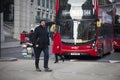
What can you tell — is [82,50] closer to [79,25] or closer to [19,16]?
[79,25]

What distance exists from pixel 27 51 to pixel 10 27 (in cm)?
3921

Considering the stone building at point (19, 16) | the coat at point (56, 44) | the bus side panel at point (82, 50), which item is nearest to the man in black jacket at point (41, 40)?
the coat at point (56, 44)

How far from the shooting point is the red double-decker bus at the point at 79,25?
21875mm

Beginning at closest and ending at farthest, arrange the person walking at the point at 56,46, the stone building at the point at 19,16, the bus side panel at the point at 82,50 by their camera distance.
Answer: the person walking at the point at 56,46
the bus side panel at the point at 82,50
the stone building at the point at 19,16

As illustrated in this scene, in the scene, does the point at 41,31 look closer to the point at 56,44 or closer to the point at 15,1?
the point at 56,44

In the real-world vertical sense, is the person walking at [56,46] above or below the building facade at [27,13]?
below

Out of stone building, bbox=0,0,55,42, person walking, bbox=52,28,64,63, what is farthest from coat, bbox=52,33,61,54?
stone building, bbox=0,0,55,42

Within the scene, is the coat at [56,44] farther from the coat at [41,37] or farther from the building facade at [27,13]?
the building facade at [27,13]

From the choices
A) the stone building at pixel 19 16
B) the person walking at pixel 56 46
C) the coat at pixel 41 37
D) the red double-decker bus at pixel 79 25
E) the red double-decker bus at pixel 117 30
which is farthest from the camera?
the stone building at pixel 19 16

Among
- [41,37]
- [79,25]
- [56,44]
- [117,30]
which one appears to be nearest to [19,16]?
[117,30]

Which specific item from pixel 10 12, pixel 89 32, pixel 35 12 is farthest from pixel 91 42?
pixel 35 12

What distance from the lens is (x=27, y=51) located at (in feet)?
80.4

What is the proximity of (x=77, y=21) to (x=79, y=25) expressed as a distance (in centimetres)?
23

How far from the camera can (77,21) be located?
21.9 m
